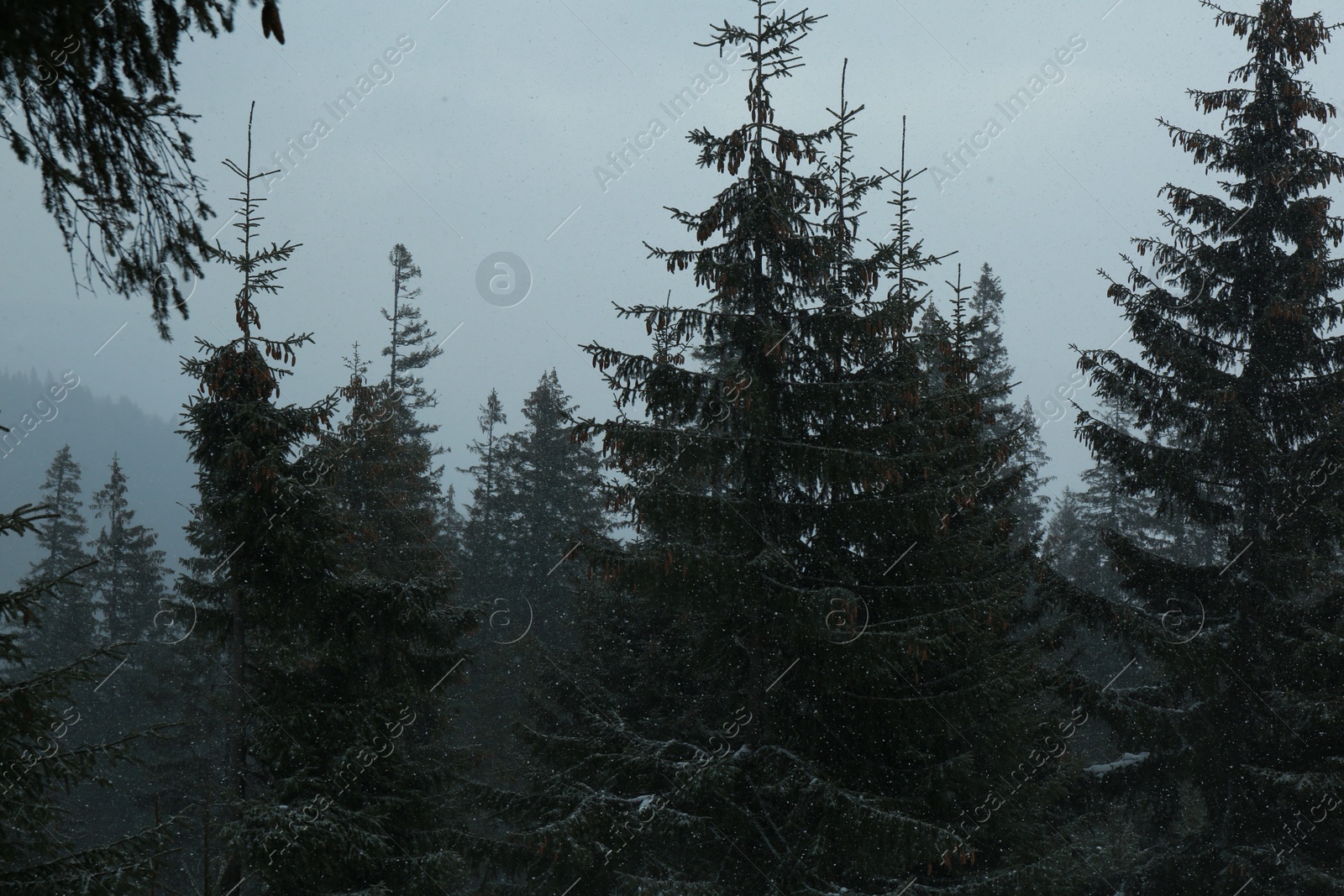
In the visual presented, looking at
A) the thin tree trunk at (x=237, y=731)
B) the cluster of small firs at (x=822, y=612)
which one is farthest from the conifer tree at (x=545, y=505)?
the thin tree trunk at (x=237, y=731)

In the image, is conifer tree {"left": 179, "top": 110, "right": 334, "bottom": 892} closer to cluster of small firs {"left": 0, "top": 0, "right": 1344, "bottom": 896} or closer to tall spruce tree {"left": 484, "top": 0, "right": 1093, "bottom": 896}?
cluster of small firs {"left": 0, "top": 0, "right": 1344, "bottom": 896}

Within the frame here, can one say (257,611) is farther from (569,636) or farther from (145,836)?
(569,636)

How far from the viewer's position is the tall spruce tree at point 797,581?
8.77 m

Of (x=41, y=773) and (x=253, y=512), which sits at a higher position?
(x=253, y=512)

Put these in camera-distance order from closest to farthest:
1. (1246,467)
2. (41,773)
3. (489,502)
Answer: (41,773) → (1246,467) → (489,502)

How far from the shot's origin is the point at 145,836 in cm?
644

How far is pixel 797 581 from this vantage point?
31.3ft

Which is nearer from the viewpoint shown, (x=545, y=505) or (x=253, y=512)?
(x=253, y=512)

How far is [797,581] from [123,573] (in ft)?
109

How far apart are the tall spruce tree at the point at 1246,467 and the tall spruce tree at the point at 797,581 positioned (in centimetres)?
328

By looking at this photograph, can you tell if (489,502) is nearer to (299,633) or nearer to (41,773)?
(299,633)

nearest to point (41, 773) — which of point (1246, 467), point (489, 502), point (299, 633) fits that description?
point (299, 633)

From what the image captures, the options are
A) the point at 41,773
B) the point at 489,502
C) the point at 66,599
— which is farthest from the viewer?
the point at 489,502

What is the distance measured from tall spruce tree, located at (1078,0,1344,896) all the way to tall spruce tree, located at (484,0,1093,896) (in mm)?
3284
